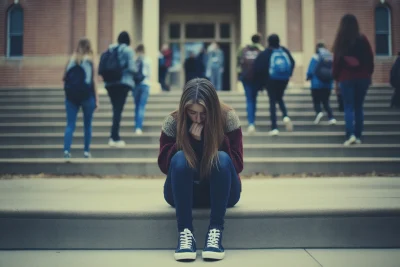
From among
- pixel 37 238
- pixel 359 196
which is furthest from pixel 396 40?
pixel 37 238

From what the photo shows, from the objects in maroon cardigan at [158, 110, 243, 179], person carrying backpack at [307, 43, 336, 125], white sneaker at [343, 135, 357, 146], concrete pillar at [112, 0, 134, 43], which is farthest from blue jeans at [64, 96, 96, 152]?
concrete pillar at [112, 0, 134, 43]

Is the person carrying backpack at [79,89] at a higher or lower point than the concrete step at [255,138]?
higher

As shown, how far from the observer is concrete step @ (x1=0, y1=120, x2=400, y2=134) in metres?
6.72

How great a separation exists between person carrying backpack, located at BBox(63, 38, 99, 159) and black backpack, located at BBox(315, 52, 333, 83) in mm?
4024

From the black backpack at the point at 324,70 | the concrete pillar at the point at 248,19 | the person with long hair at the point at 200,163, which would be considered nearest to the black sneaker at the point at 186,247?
the person with long hair at the point at 200,163

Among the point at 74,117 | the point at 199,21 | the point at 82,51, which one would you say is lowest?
the point at 74,117

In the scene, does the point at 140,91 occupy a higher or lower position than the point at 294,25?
lower

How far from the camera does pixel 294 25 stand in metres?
12.6

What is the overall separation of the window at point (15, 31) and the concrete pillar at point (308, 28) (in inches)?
373

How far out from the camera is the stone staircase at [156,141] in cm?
502

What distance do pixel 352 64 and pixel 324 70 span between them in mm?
1541

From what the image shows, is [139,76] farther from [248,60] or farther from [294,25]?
[294,25]

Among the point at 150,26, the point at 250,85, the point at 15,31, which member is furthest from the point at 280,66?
the point at 15,31

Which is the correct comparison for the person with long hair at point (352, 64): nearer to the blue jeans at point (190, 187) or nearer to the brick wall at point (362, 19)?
the blue jeans at point (190, 187)
